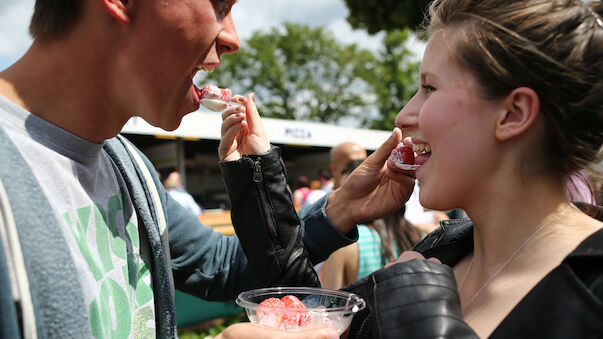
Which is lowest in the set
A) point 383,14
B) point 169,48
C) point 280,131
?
point 280,131

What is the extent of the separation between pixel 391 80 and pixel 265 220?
4005 centimetres

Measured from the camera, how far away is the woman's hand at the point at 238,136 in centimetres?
211

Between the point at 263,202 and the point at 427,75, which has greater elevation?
the point at 427,75

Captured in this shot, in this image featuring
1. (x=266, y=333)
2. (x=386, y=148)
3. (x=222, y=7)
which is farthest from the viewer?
(x=386, y=148)

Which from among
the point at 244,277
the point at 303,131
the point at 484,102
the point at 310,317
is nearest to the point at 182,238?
the point at 244,277

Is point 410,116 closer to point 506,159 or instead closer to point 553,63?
point 506,159

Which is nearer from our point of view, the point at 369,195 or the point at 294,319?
the point at 294,319

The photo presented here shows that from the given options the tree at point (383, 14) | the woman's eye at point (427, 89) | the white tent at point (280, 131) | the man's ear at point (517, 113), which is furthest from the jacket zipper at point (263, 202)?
the tree at point (383, 14)

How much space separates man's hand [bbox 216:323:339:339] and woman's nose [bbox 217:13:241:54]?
94cm

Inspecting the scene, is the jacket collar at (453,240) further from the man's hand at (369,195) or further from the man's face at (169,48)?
the man's face at (169,48)

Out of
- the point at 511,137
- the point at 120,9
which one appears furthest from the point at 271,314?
the point at 120,9

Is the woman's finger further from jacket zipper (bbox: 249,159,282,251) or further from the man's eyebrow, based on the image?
jacket zipper (bbox: 249,159,282,251)

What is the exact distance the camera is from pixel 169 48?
1.44 m

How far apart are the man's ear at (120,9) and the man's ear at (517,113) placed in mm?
1195
